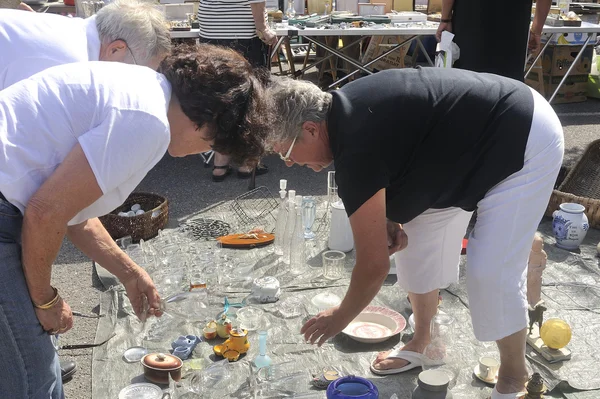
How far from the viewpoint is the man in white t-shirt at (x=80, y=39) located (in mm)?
1896

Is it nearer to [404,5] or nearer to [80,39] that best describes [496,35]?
[80,39]

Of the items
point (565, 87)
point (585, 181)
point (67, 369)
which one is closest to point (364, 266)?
point (67, 369)

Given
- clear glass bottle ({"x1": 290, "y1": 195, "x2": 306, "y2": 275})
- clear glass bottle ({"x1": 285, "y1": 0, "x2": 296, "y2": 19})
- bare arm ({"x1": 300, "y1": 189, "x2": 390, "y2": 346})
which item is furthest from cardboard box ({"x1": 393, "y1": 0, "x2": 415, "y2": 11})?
bare arm ({"x1": 300, "y1": 189, "x2": 390, "y2": 346})

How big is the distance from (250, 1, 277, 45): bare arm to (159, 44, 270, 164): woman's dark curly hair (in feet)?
10.5

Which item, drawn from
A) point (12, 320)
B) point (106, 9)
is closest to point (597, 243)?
point (106, 9)

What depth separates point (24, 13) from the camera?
2.01 meters

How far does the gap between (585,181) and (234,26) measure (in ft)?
8.65

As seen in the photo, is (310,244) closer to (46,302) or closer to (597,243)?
(597,243)

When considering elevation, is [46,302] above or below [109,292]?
above

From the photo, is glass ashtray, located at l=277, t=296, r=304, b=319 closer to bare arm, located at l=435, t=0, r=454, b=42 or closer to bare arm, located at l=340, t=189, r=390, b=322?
bare arm, located at l=340, t=189, r=390, b=322

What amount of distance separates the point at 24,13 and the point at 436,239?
1546 millimetres

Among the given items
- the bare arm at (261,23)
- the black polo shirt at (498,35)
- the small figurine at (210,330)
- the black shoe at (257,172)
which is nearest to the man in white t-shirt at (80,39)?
the small figurine at (210,330)

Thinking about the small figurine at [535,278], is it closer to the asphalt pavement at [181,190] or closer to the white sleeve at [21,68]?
the asphalt pavement at [181,190]

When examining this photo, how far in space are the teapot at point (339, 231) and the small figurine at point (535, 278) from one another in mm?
1025
